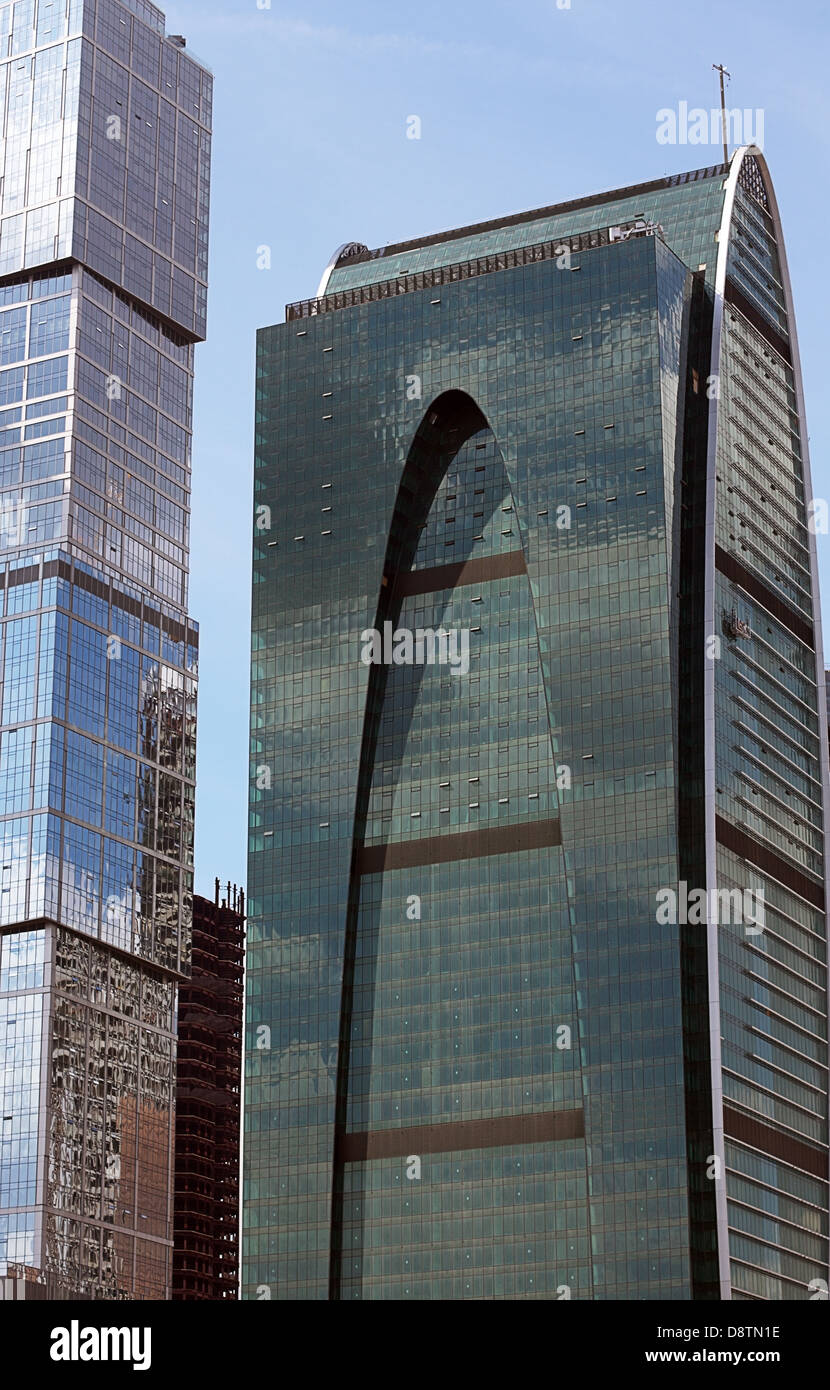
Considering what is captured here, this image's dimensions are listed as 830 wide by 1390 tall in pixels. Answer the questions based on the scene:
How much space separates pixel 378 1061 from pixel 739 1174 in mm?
33683

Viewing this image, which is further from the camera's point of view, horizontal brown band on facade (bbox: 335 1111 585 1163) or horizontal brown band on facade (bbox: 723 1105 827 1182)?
horizontal brown band on facade (bbox: 335 1111 585 1163)

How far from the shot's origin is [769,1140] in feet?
627

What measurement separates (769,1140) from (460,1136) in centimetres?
2631

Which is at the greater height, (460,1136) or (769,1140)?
(460,1136)

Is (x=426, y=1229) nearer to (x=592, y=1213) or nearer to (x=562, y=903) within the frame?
(x=592, y=1213)

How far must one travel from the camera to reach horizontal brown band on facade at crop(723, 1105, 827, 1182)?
183875mm

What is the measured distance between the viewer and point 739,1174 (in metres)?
183

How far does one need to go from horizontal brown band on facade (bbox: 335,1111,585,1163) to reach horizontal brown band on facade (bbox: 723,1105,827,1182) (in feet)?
40.2

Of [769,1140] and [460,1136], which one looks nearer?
[460,1136]

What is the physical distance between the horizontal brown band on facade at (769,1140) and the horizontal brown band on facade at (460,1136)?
40.2ft

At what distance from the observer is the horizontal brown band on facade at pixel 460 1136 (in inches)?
7352
